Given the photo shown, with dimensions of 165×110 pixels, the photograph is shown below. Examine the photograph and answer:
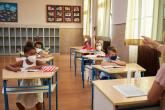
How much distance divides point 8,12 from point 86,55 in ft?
21.9

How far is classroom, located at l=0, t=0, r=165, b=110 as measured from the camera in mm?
2080

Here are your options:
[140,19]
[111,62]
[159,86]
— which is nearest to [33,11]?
[140,19]

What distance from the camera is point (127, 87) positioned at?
2053mm

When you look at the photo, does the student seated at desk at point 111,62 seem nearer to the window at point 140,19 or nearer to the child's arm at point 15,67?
the window at point 140,19

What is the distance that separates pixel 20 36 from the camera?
10.2 metres

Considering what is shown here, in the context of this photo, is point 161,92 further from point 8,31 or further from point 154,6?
point 8,31

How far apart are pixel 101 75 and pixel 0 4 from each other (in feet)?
27.5

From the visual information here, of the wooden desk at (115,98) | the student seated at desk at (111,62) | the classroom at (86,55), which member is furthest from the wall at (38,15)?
the wooden desk at (115,98)

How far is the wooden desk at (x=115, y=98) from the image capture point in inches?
67.5

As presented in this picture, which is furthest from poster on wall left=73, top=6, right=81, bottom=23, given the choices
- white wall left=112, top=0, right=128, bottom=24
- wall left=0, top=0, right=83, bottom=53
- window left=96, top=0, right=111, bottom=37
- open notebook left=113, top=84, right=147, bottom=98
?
open notebook left=113, top=84, right=147, bottom=98

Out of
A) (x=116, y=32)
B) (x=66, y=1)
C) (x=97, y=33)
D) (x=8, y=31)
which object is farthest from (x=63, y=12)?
(x=116, y=32)

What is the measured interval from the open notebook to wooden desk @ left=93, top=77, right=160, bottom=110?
0.04 meters

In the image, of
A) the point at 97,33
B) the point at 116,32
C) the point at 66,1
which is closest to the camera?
the point at 116,32

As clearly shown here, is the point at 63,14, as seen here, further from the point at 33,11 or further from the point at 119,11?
the point at 119,11
